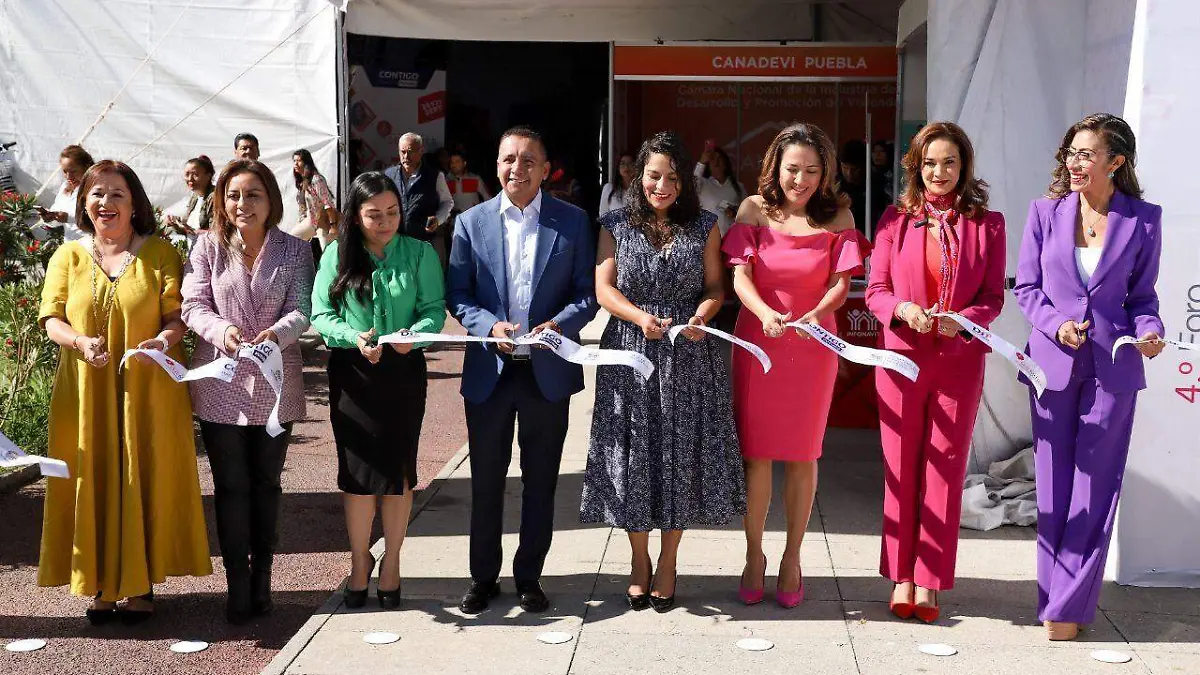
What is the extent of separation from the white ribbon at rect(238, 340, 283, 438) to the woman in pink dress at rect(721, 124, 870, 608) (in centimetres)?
175

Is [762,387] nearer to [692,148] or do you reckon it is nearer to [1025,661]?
[1025,661]

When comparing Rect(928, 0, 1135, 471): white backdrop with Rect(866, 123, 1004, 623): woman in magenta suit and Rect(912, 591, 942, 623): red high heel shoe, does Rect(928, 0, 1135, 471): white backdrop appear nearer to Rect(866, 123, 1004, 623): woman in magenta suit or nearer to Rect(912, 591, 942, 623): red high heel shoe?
Rect(866, 123, 1004, 623): woman in magenta suit

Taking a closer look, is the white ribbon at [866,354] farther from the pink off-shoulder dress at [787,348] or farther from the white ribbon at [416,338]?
the white ribbon at [416,338]

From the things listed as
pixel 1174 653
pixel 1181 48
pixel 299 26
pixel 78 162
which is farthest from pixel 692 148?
pixel 1174 653

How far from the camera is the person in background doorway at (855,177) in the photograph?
1091 cm

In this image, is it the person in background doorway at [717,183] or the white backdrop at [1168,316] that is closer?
the white backdrop at [1168,316]

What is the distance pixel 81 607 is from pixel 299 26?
7.20m

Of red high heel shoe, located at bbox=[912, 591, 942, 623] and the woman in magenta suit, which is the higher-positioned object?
the woman in magenta suit

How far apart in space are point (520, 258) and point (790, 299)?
105 cm

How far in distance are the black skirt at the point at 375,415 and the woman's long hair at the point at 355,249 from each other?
0.24 m

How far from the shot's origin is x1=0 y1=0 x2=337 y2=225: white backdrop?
11.1 metres

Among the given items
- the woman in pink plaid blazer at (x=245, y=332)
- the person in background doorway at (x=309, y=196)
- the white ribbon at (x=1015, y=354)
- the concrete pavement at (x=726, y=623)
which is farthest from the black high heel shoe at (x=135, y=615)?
the person in background doorway at (x=309, y=196)

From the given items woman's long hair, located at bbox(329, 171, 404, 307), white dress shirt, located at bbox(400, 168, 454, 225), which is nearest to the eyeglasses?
woman's long hair, located at bbox(329, 171, 404, 307)

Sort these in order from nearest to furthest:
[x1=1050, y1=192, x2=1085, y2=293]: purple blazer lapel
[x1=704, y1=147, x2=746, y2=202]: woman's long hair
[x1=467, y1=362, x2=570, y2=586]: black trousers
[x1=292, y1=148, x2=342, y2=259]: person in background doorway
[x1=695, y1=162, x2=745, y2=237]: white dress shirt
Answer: [x1=1050, y1=192, x2=1085, y2=293]: purple blazer lapel
[x1=467, y1=362, x2=570, y2=586]: black trousers
[x1=292, y1=148, x2=342, y2=259]: person in background doorway
[x1=695, y1=162, x2=745, y2=237]: white dress shirt
[x1=704, y1=147, x2=746, y2=202]: woman's long hair
